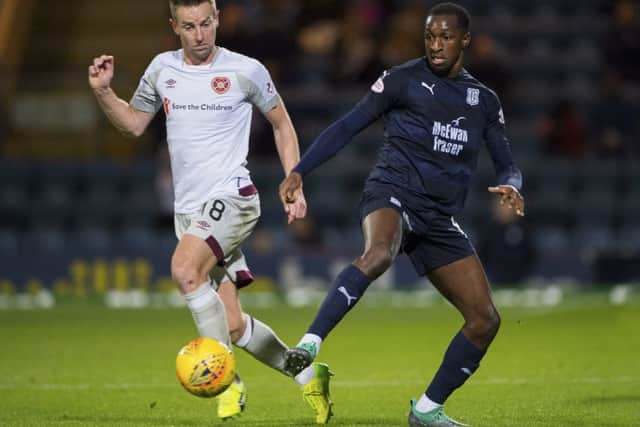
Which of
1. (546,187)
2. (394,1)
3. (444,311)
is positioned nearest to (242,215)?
(444,311)

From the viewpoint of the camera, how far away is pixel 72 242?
16469 mm

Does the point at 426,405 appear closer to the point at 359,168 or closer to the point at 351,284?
the point at 351,284

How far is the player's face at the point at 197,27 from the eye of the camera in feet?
22.4

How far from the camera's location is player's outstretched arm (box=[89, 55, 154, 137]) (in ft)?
23.0

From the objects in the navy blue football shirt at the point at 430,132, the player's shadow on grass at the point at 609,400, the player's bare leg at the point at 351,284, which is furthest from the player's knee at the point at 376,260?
the player's shadow on grass at the point at 609,400

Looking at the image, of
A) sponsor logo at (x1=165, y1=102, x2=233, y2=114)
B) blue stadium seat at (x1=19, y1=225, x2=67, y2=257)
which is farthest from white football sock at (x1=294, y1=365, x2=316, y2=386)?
blue stadium seat at (x1=19, y1=225, x2=67, y2=257)

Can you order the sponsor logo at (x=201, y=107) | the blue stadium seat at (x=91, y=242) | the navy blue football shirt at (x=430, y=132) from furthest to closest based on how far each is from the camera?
the blue stadium seat at (x=91, y=242)
the sponsor logo at (x=201, y=107)
the navy blue football shirt at (x=430, y=132)

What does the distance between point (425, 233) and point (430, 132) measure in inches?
21.8

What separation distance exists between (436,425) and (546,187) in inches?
456

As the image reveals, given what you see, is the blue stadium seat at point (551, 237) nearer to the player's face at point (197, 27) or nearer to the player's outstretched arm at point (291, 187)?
the player's face at point (197, 27)

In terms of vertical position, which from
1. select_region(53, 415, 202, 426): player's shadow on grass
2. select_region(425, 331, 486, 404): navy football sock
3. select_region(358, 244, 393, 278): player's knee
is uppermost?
select_region(358, 244, 393, 278): player's knee

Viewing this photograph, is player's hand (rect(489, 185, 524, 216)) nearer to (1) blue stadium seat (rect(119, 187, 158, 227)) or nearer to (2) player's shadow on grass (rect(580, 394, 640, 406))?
(2) player's shadow on grass (rect(580, 394, 640, 406))

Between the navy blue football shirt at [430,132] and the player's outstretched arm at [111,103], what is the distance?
1.33 m

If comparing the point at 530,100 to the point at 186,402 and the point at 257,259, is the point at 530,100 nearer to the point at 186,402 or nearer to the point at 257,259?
the point at 257,259
